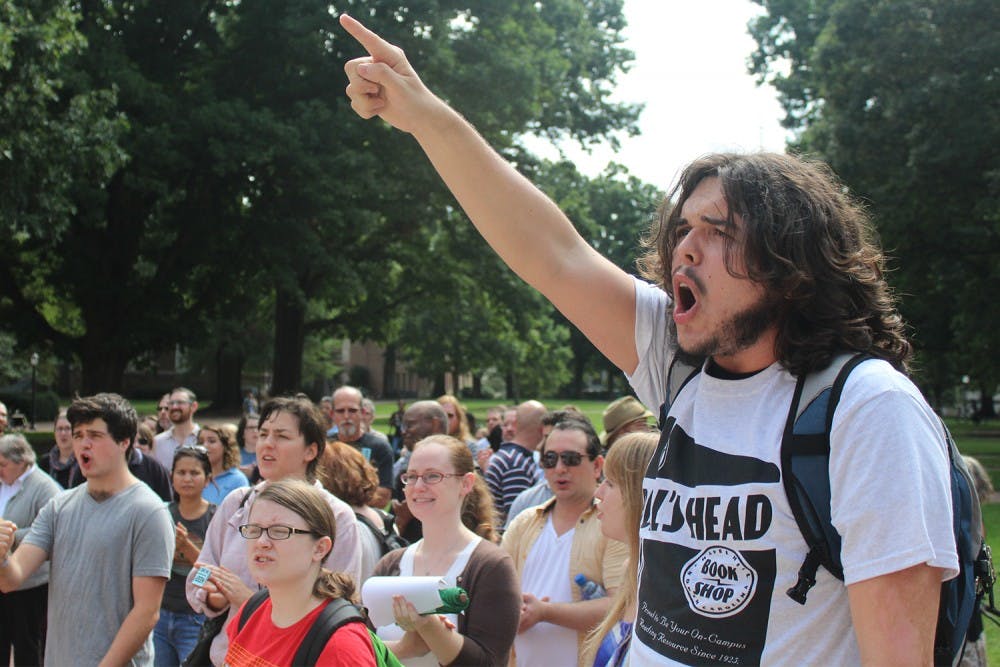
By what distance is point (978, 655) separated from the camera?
3.47 metres

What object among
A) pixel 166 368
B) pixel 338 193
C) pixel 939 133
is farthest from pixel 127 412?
pixel 166 368

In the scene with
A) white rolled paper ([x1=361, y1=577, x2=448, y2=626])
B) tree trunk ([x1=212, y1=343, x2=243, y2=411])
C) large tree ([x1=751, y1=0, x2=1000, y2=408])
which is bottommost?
tree trunk ([x1=212, y1=343, x2=243, y2=411])

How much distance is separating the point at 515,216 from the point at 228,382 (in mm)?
45043

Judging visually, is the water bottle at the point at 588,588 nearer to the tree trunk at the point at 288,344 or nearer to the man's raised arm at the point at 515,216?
the man's raised arm at the point at 515,216

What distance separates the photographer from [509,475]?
755 cm

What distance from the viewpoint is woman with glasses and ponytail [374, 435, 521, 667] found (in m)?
3.54

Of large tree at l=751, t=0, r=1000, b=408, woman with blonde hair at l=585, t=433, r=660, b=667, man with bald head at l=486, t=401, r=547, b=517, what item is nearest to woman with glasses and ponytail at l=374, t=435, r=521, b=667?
woman with blonde hair at l=585, t=433, r=660, b=667

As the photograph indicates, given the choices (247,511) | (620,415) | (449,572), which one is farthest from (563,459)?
(247,511)

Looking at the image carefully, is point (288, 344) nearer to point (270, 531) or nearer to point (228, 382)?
point (228, 382)

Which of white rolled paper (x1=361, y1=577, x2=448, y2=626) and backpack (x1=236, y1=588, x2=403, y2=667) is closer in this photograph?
backpack (x1=236, y1=588, x2=403, y2=667)

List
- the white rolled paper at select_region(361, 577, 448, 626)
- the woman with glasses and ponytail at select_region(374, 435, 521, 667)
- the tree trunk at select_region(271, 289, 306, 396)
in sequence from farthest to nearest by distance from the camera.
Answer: the tree trunk at select_region(271, 289, 306, 396) < the woman with glasses and ponytail at select_region(374, 435, 521, 667) < the white rolled paper at select_region(361, 577, 448, 626)

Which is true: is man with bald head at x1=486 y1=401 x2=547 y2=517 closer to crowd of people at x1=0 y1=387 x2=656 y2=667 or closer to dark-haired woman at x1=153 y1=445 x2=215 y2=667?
crowd of people at x1=0 y1=387 x2=656 y2=667

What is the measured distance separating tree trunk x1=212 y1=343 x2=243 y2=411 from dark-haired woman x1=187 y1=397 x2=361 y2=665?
4038 centimetres

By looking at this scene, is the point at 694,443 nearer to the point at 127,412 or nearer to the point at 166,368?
the point at 127,412
